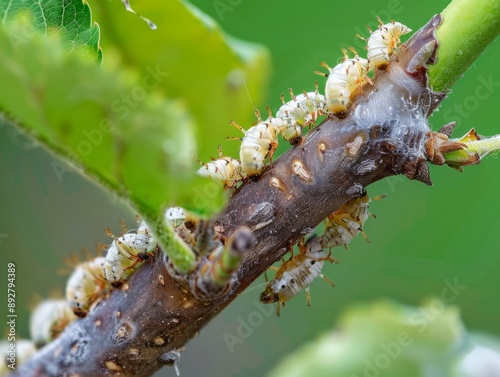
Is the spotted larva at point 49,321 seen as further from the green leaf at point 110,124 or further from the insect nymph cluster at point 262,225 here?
the green leaf at point 110,124

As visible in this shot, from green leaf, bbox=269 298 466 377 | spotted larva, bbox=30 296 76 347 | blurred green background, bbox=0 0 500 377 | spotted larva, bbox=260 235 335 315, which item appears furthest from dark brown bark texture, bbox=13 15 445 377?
blurred green background, bbox=0 0 500 377

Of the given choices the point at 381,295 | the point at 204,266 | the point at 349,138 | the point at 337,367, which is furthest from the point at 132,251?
the point at 381,295

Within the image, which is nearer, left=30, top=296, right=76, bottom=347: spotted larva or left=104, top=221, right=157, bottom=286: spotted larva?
left=104, top=221, right=157, bottom=286: spotted larva

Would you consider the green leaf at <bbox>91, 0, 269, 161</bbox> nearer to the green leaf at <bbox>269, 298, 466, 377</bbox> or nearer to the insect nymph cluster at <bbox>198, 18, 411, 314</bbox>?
the insect nymph cluster at <bbox>198, 18, 411, 314</bbox>

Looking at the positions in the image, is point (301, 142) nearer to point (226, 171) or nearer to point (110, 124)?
point (226, 171)

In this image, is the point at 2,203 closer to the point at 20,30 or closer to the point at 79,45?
the point at 79,45

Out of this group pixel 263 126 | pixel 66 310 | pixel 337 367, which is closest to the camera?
pixel 263 126
